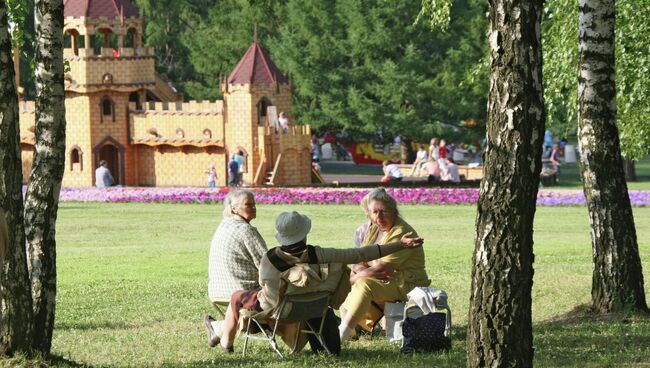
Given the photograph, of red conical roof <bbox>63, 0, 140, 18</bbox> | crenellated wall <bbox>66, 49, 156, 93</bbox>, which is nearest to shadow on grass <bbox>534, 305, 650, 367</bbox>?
crenellated wall <bbox>66, 49, 156, 93</bbox>

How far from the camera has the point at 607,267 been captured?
1347 centimetres

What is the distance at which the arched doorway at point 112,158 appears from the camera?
53.5 meters

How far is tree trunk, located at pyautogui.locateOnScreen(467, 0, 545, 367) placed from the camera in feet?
29.1

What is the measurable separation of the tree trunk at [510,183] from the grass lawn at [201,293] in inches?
73.6

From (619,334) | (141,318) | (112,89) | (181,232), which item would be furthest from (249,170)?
(619,334)

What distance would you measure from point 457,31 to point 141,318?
4741 centimetres

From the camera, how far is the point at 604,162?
43.9 ft

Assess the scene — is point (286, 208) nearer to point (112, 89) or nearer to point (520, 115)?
point (112, 89)

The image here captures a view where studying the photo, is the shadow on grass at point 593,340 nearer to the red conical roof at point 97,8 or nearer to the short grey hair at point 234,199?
the short grey hair at point 234,199

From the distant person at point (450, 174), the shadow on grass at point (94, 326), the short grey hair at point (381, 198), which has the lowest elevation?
the shadow on grass at point (94, 326)

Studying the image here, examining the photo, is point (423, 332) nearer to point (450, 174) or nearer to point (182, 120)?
point (450, 174)

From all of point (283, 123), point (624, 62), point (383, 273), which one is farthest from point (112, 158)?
point (383, 273)

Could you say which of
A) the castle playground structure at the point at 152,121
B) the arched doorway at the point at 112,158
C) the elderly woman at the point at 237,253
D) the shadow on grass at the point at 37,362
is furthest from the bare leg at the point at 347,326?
the arched doorway at the point at 112,158

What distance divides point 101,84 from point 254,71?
557 centimetres
